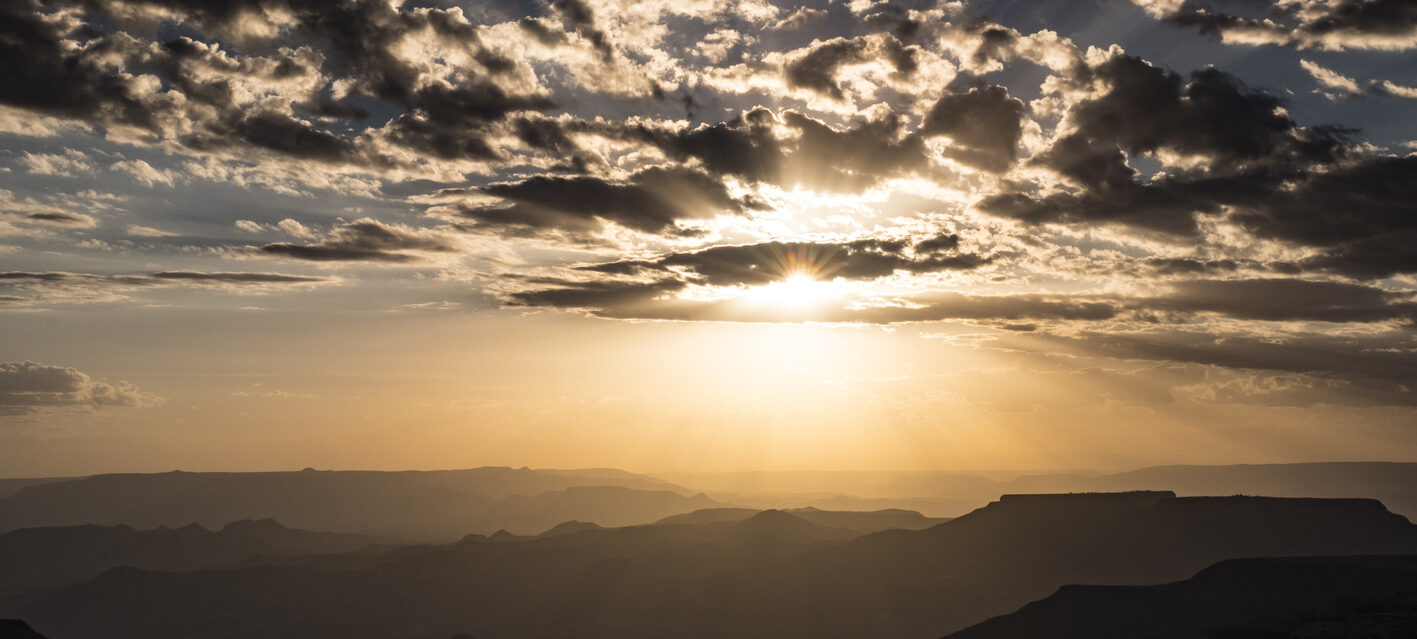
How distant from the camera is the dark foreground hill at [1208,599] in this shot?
109250 mm

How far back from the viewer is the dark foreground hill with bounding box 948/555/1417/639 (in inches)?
4301

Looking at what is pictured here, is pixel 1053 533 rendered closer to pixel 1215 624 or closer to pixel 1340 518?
pixel 1340 518

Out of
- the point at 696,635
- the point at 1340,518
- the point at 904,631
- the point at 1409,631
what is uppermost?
the point at 1340,518

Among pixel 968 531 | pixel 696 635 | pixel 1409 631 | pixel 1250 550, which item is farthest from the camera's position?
pixel 696 635

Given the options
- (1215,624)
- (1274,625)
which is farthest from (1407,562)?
(1274,625)

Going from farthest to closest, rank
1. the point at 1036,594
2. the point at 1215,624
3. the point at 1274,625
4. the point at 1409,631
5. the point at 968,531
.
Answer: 1. the point at 968,531
2. the point at 1036,594
3. the point at 1215,624
4. the point at 1274,625
5. the point at 1409,631

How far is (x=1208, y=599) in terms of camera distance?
11475 centimetres

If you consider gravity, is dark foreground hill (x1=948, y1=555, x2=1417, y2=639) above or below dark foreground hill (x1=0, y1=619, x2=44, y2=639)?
above

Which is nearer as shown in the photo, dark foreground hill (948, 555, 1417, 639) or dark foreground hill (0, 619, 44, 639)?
dark foreground hill (948, 555, 1417, 639)

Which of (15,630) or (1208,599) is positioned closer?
(1208,599)

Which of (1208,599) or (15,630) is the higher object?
(1208,599)

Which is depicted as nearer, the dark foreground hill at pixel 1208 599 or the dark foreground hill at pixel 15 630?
the dark foreground hill at pixel 1208 599

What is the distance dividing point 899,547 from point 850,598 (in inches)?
629

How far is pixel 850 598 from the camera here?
7382 inches
